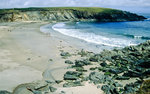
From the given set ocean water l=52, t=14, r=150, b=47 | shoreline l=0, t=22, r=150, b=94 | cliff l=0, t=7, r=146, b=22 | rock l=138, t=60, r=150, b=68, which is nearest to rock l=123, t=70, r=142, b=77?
shoreline l=0, t=22, r=150, b=94

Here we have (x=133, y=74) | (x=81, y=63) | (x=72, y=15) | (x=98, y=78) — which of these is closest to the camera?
(x=98, y=78)

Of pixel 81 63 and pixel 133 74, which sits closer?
pixel 133 74

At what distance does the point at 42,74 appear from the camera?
65.5 feet

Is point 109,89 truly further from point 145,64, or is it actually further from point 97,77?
point 145,64

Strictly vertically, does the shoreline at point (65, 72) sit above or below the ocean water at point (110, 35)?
below

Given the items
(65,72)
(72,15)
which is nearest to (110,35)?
(65,72)

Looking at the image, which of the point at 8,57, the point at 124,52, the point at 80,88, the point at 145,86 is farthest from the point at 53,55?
the point at 145,86

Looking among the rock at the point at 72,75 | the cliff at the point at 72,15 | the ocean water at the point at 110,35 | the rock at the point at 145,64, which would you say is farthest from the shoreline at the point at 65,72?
the cliff at the point at 72,15

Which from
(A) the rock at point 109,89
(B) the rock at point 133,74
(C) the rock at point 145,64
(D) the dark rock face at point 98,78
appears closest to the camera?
(A) the rock at point 109,89

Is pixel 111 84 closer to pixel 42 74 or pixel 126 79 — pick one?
pixel 126 79

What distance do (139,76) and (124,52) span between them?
8.83 m

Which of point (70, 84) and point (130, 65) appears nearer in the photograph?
point (70, 84)

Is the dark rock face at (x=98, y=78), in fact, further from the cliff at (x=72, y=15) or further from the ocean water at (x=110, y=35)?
the cliff at (x=72, y=15)

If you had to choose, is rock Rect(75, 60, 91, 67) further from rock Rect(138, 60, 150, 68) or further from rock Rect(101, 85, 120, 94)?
rock Rect(101, 85, 120, 94)
